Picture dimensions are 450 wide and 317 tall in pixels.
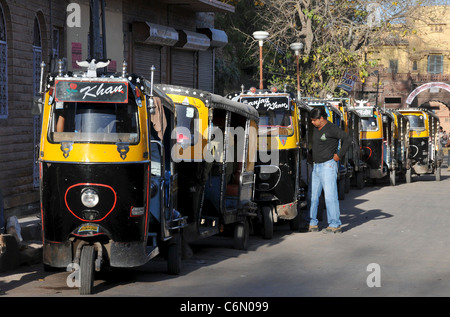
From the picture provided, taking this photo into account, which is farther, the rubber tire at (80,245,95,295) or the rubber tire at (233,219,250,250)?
the rubber tire at (233,219,250,250)

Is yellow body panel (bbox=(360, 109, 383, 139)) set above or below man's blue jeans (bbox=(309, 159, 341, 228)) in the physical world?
above

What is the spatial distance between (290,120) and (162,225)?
5.25 meters

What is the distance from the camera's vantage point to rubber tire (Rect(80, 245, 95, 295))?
849cm

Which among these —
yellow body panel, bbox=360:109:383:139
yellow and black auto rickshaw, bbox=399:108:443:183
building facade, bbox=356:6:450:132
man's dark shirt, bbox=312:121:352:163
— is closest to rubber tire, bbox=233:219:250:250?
man's dark shirt, bbox=312:121:352:163

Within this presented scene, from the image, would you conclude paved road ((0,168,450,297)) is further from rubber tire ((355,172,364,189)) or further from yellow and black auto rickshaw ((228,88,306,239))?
rubber tire ((355,172,364,189))

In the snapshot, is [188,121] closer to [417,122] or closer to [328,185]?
[328,185]

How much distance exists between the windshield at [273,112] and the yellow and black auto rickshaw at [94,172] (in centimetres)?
520

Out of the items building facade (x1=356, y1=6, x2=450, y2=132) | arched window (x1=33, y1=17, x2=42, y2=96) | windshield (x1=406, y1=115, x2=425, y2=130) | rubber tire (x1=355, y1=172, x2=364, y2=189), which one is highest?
building facade (x1=356, y1=6, x2=450, y2=132)

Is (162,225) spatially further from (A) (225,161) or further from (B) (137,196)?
(A) (225,161)

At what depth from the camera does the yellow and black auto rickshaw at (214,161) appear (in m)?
10.8

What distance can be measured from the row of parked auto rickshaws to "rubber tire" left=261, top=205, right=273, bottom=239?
0.02 m

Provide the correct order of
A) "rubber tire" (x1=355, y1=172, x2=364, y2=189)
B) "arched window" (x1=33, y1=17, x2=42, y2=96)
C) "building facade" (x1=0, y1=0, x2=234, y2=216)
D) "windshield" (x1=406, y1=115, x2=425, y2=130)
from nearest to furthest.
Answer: "building facade" (x1=0, y1=0, x2=234, y2=216), "arched window" (x1=33, y1=17, x2=42, y2=96), "rubber tire" (x1=355, y1=172, x2=364, y2=189), "windshield" (x1=406, y1=115, x2=425, y2=130)

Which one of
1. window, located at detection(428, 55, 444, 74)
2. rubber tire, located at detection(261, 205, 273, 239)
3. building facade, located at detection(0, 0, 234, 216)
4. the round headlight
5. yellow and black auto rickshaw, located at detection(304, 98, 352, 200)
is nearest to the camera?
the round headlight
